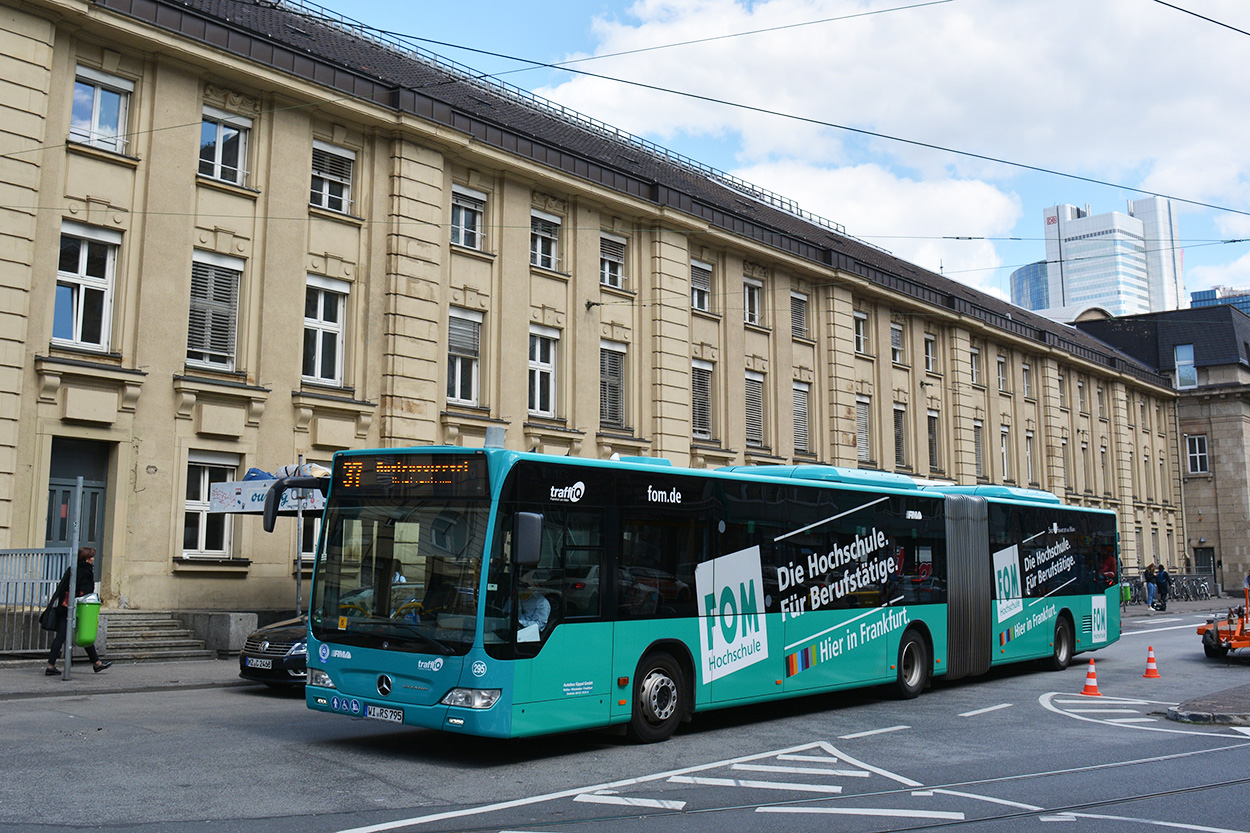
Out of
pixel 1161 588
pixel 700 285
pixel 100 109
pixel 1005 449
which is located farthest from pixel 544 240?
pixel 1161 588

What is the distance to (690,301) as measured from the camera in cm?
3034

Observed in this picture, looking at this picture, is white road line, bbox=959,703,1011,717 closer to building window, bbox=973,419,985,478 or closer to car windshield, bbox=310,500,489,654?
car windshield, bbox=310,500,489,654

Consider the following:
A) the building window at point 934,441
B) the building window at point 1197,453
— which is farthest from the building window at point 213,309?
the building window at point 1197,453

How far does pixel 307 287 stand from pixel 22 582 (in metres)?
7.97

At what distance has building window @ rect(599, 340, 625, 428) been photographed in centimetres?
2777

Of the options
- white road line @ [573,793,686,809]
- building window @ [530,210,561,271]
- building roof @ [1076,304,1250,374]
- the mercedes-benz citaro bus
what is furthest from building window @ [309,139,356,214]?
building roof @ [1076,304,1250,374]

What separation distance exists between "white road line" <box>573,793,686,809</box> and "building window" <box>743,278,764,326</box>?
81.6 ft

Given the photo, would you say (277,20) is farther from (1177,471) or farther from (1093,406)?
(1177,471)

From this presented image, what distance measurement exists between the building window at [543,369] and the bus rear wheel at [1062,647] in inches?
480

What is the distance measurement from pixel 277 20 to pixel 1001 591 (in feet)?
64.7

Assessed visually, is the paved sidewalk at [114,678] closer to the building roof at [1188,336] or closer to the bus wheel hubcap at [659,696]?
the bus wheel hubcap at [659,696]

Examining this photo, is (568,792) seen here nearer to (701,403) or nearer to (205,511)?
(205,511)

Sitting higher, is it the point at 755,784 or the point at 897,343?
the point at 897,343

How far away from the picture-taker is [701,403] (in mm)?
30719
